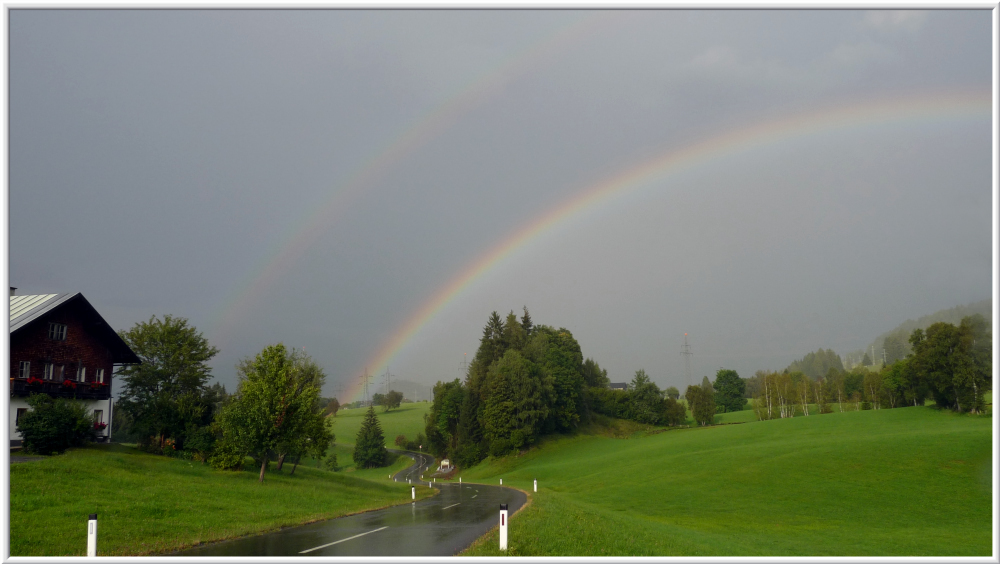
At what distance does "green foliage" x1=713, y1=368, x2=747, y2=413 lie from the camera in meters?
152

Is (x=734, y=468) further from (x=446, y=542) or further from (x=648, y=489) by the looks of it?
(x=446, y=542)

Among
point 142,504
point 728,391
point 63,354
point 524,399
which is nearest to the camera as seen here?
point 142,504

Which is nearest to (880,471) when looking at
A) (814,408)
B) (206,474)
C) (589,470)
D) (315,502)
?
(589,470)

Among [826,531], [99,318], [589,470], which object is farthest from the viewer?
[589,470]

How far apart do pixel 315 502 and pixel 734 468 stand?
33.4 metres

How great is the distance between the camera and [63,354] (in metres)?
43.3

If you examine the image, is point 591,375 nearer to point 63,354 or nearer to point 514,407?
point 514,407

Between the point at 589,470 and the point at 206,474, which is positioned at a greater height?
the point at 206,474

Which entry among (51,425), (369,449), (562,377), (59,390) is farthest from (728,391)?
(51,425)

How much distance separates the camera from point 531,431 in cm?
9094

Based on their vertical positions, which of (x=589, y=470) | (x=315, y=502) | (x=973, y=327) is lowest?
(x=589, y=470)

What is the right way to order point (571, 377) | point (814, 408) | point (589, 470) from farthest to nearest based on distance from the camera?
point (814, 408) < point (571, 377) < point (589, 470)

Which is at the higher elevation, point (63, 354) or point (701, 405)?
point (63, 354)

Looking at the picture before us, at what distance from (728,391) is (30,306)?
14672cm
